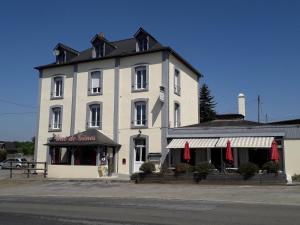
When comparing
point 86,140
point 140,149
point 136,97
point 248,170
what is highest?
point 136,97

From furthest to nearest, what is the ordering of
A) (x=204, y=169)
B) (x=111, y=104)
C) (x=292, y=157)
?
(x=111, y=104), (x=292, y=157), (x=204, y=169)

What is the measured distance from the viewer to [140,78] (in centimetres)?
3092

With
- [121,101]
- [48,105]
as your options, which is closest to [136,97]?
[121,101]

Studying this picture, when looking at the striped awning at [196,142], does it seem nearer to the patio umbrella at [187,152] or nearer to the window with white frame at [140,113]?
the patio umbrella at [187,152]

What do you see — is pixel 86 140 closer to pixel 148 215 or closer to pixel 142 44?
pixel 142 44

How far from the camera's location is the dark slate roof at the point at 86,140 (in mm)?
29016

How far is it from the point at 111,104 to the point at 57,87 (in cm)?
618

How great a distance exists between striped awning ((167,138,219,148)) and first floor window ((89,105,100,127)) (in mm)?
7344

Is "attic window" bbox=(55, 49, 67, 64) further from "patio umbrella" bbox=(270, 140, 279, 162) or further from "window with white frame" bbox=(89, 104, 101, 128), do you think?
"patio umbrella" bbox=(270, 140, 279, 162)

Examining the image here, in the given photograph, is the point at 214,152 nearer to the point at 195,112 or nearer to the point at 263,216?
the point at 195,112

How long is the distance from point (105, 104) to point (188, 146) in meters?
8.94

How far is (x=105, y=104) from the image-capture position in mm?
31703

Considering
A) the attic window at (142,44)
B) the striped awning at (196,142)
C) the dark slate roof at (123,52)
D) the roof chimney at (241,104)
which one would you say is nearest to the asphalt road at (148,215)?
the striped awning at (196,142)

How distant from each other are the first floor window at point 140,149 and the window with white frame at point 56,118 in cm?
765
